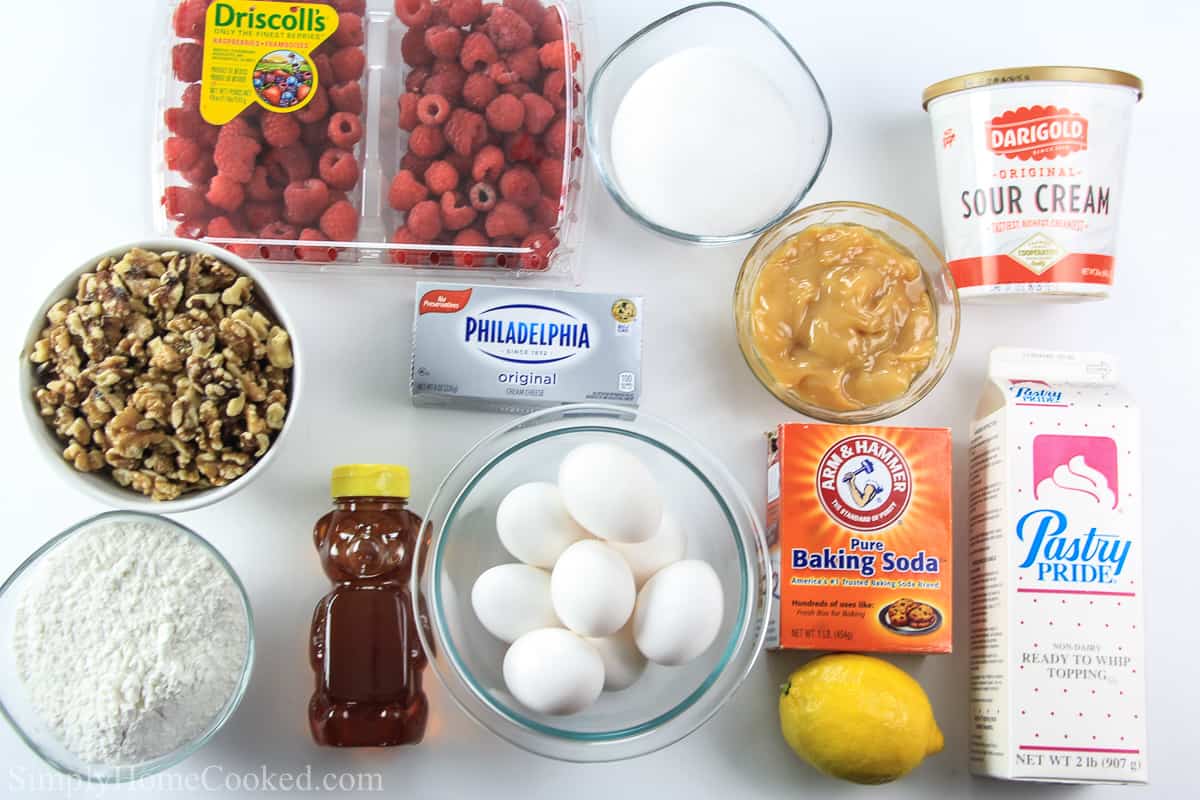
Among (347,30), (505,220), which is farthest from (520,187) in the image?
(347,30)

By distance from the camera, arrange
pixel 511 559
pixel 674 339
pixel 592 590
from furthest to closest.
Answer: pixel 674 339, pixel 511 559, pixel 592 590

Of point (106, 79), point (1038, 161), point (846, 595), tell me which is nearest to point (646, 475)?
point (846, 595)

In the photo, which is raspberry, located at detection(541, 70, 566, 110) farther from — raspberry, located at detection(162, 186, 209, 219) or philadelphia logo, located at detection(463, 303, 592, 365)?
raspberry, located at detection(162, 186, 209, 219)

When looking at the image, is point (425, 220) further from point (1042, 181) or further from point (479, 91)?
point (1042, 181)

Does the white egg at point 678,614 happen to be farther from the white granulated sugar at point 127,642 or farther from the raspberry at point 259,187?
the raspberry at point 259,187

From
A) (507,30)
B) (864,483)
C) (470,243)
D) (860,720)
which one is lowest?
(860,720)

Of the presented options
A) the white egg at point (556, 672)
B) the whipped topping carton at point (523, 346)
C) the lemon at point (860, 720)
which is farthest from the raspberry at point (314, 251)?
the lemon at point (860, 720)
